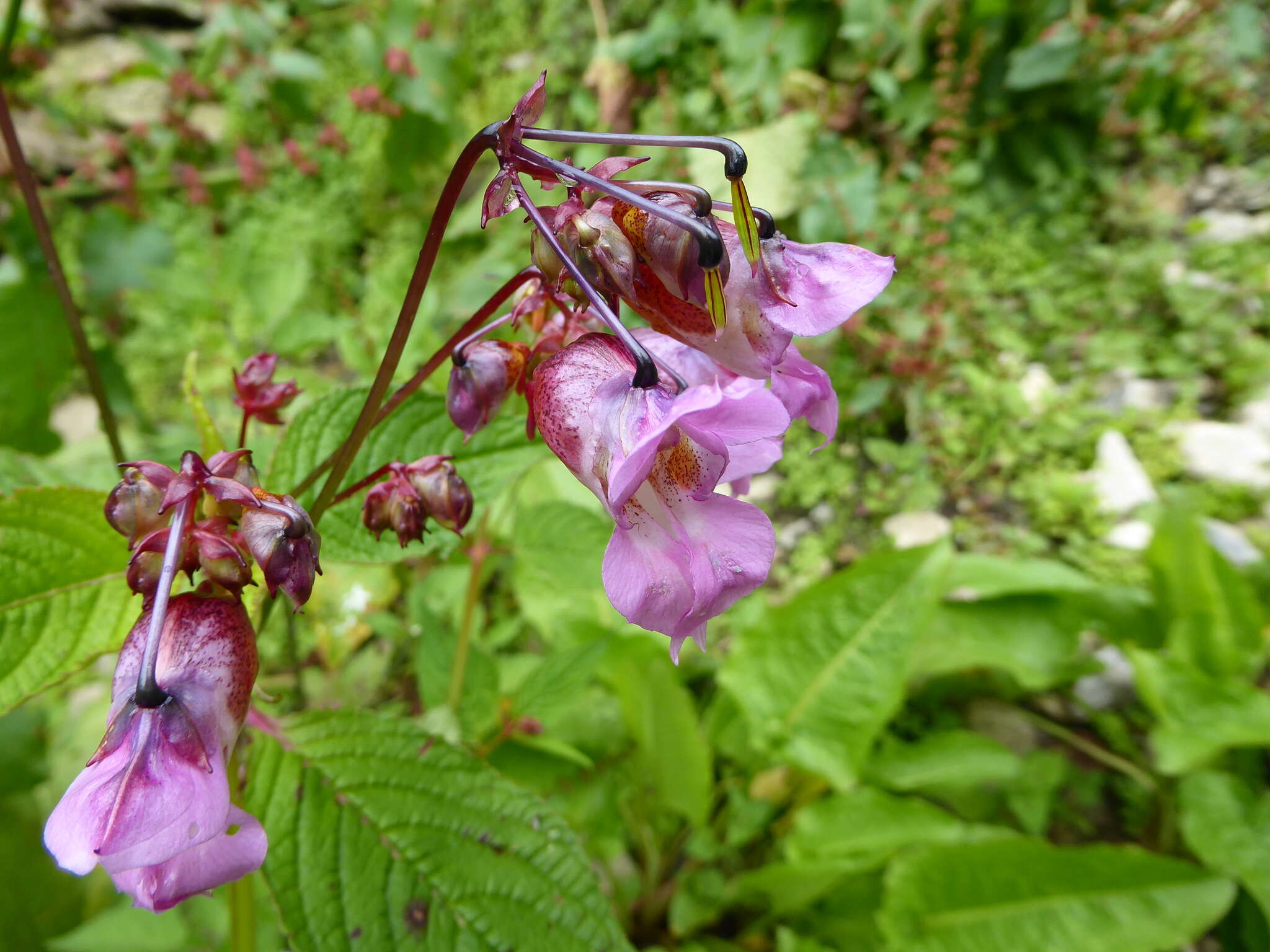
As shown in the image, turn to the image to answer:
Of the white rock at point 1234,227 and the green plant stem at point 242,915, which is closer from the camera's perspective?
the green plant stem at point 242,915

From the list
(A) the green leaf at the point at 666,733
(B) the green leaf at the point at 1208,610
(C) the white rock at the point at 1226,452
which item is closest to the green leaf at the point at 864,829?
(A) the green leaf at the point at 666,733

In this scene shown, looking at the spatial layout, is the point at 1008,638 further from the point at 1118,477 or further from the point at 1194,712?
the point at 1118,477

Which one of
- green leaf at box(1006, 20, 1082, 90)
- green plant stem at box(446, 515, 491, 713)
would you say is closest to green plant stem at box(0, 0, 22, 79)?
green plant stem at box(446, 515, 491, 713)

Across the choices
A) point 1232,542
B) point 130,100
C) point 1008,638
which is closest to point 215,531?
point 1008,638

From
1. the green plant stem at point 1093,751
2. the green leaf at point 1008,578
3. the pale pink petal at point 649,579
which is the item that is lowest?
the green plant stem at point 1093,751

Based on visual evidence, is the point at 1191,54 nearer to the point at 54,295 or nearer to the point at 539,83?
the point at 539,83

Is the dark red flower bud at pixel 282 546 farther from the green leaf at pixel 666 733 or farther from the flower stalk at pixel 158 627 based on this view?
the green leaf at pixel 666 733
